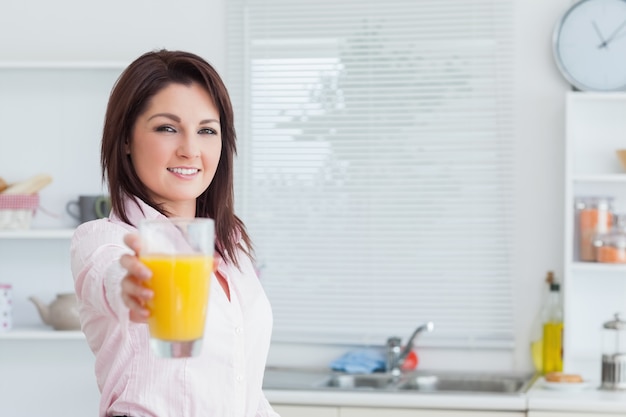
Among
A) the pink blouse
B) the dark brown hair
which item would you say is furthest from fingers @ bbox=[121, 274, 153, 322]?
the dark brown hair

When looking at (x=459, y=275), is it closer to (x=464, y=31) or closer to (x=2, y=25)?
(x=464, y=31)

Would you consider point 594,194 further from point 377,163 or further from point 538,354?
point 377,163

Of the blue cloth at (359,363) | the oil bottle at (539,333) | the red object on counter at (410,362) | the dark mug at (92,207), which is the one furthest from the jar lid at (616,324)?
the dark mug at (92,207)

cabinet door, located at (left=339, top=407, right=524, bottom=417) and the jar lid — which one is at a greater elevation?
the jar lid

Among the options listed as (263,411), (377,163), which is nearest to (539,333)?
(377,163)

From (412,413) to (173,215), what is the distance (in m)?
1.75

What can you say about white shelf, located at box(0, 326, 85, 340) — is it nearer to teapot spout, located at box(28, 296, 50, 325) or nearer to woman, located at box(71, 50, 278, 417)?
teapot spout, located at box(28, 296, 50, 325)

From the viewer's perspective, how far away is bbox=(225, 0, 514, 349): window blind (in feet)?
12.7

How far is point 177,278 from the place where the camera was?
44.9 inches

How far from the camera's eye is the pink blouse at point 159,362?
5.25 ft

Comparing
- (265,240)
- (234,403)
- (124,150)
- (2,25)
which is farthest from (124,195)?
(2,25)

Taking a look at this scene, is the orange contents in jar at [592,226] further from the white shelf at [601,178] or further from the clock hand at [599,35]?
the clock hand at [599,35]

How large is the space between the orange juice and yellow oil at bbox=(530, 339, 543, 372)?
9.08ft

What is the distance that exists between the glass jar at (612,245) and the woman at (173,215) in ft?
6.71
